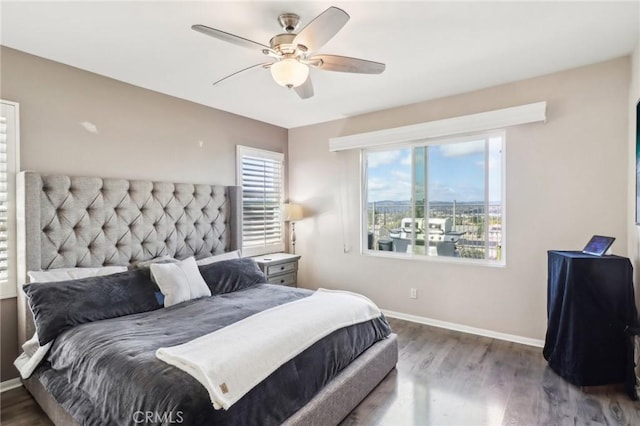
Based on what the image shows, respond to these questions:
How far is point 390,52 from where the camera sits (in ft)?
8.29

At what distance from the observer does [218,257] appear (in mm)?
3455

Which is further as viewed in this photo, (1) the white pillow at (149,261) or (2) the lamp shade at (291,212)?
(2) the lamp shade at (291,212)

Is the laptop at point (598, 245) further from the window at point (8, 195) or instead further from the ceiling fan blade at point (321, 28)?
the window at point (8, 195)

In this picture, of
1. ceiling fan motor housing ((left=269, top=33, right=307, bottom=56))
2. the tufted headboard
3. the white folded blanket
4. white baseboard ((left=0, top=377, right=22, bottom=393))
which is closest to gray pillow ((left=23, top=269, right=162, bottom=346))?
the tufted headboard

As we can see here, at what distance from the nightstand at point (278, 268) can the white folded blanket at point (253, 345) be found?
1.52m

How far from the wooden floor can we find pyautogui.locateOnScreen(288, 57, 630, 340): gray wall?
0.60 metres

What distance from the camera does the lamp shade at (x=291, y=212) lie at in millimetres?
4516

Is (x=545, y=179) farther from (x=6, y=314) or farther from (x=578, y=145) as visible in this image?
(x=6, y=314)


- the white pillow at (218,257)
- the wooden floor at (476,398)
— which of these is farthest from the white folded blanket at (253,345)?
the white pillow at (218,257)

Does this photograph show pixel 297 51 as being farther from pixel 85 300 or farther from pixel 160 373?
pixel 85 300

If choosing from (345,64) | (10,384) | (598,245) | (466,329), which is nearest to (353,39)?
(345,64)

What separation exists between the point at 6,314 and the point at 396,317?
11.8 feet

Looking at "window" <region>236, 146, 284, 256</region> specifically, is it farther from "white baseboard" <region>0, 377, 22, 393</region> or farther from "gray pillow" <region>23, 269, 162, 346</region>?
"white baseboard" <region>0, 377, 22, 393</region>

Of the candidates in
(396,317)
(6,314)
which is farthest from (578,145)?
(6,314)
